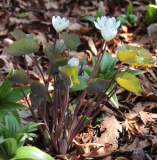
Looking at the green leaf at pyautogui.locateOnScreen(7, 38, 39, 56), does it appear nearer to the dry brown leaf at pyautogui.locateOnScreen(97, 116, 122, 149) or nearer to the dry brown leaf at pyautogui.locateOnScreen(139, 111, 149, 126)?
the dry brown leaf at pyautogui.locateOnScreen(97, 116, 122, 149)

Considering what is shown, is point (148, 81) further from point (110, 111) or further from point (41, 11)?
point (41, 11)

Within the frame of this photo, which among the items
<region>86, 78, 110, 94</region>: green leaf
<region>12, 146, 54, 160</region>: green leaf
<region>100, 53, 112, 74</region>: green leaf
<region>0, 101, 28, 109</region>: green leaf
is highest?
<region>86, 78, 110, 94</region>: green leaf

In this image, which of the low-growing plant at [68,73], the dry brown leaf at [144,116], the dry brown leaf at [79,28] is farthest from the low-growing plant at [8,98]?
the dry brown leaf at [79,28]

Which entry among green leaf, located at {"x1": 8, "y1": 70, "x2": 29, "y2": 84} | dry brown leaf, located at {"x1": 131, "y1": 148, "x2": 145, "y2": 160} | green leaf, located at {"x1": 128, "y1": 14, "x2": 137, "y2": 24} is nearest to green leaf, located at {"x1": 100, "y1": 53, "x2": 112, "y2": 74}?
dry brown leaf, located at {"x1": 131, "y1": 148, "x2": 145, "y2": 160}

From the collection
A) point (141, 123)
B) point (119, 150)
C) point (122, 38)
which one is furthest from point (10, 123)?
point (122, 38)

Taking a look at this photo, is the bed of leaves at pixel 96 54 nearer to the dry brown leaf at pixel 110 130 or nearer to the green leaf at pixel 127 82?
the dry brown leaf at pixel 110 130
